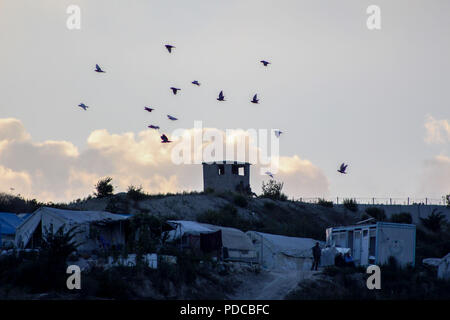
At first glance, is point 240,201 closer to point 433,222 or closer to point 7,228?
point 433,222

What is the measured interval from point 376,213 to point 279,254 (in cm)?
3076

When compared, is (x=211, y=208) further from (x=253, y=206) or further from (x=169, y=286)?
(x=169, y=286)

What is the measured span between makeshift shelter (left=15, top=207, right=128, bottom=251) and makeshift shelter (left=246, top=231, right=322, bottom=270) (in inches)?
324

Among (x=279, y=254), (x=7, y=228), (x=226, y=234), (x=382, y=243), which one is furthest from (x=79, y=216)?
(x=382, y=243)

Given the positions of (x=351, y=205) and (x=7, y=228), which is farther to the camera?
(x=351, y=205)

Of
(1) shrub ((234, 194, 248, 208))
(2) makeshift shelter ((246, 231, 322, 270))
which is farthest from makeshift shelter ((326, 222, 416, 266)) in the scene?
(1) shrub ((234, 194, 248, 208))

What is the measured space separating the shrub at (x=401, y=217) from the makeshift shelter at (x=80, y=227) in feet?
115

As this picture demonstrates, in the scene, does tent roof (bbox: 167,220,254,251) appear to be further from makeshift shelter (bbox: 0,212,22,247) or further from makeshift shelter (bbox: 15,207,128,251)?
makeshift shelter (bbox: 0,212,22,247)

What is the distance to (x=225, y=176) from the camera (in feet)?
259

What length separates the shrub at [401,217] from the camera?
73294 mm

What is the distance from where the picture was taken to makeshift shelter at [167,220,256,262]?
45.4m

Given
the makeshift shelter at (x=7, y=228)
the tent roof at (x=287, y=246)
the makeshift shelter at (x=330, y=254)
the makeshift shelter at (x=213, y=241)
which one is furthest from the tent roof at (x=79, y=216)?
the makeshift shelter at (x=330, y=254)
